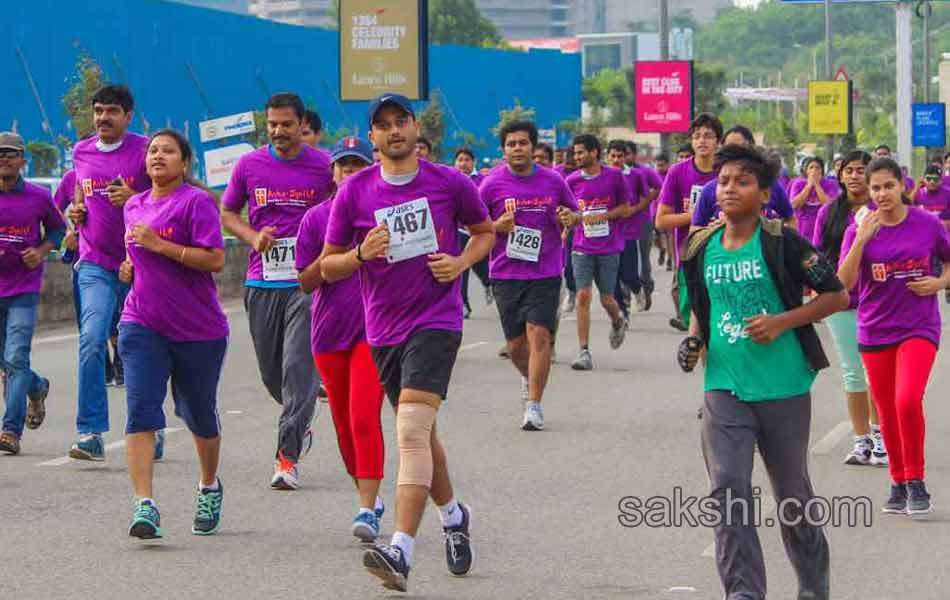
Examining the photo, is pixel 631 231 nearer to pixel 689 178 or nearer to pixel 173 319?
pixel 689 178

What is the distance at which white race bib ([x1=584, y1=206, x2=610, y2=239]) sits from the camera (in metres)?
16.8

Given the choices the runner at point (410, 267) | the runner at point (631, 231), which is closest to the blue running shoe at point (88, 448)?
the runner at point (410, 267)

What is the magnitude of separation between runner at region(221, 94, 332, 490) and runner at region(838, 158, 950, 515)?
8.46 ft

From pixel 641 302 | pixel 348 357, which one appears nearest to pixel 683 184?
pixel 348 357

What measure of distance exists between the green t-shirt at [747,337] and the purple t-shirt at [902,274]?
2774 mm

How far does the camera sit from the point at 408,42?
28922 millimetres

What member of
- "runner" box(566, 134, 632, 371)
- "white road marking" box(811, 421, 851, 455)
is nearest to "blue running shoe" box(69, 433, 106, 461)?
"white road marking" box(811, 421, 851, 455)

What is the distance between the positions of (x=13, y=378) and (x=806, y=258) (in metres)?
6.00

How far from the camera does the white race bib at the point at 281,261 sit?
1022 cm

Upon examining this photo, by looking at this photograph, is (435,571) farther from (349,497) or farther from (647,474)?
(647,474)

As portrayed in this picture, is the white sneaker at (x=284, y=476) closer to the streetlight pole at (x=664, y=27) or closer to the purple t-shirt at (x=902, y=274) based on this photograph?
the purple t-shirt at (x=902, y=274)

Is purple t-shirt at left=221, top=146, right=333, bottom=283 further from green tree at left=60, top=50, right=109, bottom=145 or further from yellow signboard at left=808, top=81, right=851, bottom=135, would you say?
yellow signboard at left=808, top=81, right=851, bottom=135

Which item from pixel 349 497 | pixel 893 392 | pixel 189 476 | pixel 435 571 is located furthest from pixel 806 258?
pixel 189 476

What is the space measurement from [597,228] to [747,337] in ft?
33.1
